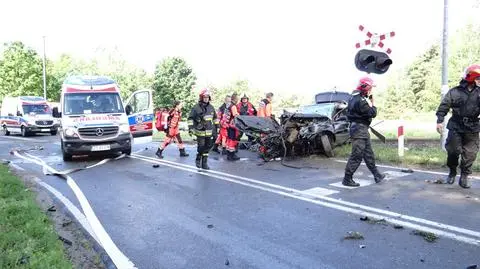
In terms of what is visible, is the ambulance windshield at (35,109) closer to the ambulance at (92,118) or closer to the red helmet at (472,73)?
the ambulance at (92,118)

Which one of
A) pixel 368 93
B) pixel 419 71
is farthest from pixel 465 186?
pixel 419 71

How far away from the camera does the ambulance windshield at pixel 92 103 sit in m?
13.1

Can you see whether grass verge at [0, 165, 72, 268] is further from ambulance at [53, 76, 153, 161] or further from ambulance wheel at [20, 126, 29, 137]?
ambulance wheel at [20, 126, 29, 137]

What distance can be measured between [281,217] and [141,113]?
11.8m

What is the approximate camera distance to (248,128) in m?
11.7

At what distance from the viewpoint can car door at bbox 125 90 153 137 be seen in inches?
653

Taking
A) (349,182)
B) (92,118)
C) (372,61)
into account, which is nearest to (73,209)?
(349,182)

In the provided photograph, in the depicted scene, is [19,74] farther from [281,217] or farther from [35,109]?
[281,217]

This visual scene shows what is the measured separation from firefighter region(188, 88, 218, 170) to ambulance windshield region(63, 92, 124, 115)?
3.83m

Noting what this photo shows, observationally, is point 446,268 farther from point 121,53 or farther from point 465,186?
point 121,53

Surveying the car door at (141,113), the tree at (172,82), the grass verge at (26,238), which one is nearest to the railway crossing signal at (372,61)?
the grass verge at (26,238)

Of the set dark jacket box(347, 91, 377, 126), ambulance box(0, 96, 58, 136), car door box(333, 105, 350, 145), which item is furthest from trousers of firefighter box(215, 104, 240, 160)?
ambulance box(0, 96, 58, 136)

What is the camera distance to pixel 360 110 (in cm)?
770

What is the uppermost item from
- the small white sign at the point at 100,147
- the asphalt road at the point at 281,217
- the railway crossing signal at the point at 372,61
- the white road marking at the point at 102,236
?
the railway crossing signal at the point at 372,61
